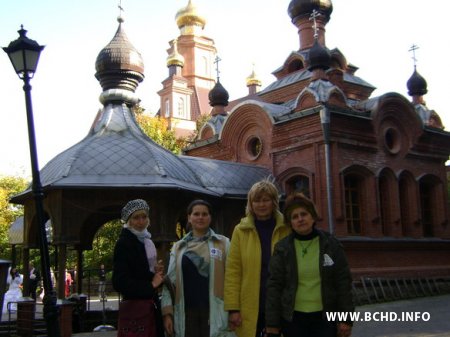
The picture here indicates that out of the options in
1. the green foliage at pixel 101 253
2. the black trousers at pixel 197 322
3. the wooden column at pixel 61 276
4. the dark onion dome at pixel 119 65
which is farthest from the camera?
the green foliage at pixel 101 253

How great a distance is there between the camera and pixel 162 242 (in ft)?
33.1

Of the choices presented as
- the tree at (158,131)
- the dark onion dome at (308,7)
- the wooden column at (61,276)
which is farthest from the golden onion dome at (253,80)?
the wooden column at (61,276)

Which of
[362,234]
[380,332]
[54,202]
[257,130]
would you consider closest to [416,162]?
[362,234]

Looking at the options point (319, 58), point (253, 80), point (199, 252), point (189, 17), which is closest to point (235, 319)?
point (199, 252)

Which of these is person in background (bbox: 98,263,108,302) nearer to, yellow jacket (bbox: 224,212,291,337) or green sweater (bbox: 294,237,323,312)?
yellow jacket (bbox: 224,212,291,337)

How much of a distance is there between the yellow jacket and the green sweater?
→ 15.5 inches

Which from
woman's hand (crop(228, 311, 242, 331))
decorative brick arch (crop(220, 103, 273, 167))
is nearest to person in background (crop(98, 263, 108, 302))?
decorative brick arch (crop(220, 103, 273, 167))

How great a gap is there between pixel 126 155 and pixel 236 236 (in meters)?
7.18

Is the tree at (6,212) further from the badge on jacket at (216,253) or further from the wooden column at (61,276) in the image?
the badge on jacket at (216,253)

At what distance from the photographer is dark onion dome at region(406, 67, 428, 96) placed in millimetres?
19125

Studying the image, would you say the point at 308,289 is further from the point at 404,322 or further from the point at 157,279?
the point at 404,322

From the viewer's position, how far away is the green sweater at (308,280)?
358cm

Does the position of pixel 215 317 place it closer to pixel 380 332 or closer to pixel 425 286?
pixel 380 332

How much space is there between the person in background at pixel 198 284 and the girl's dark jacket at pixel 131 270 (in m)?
0.20
